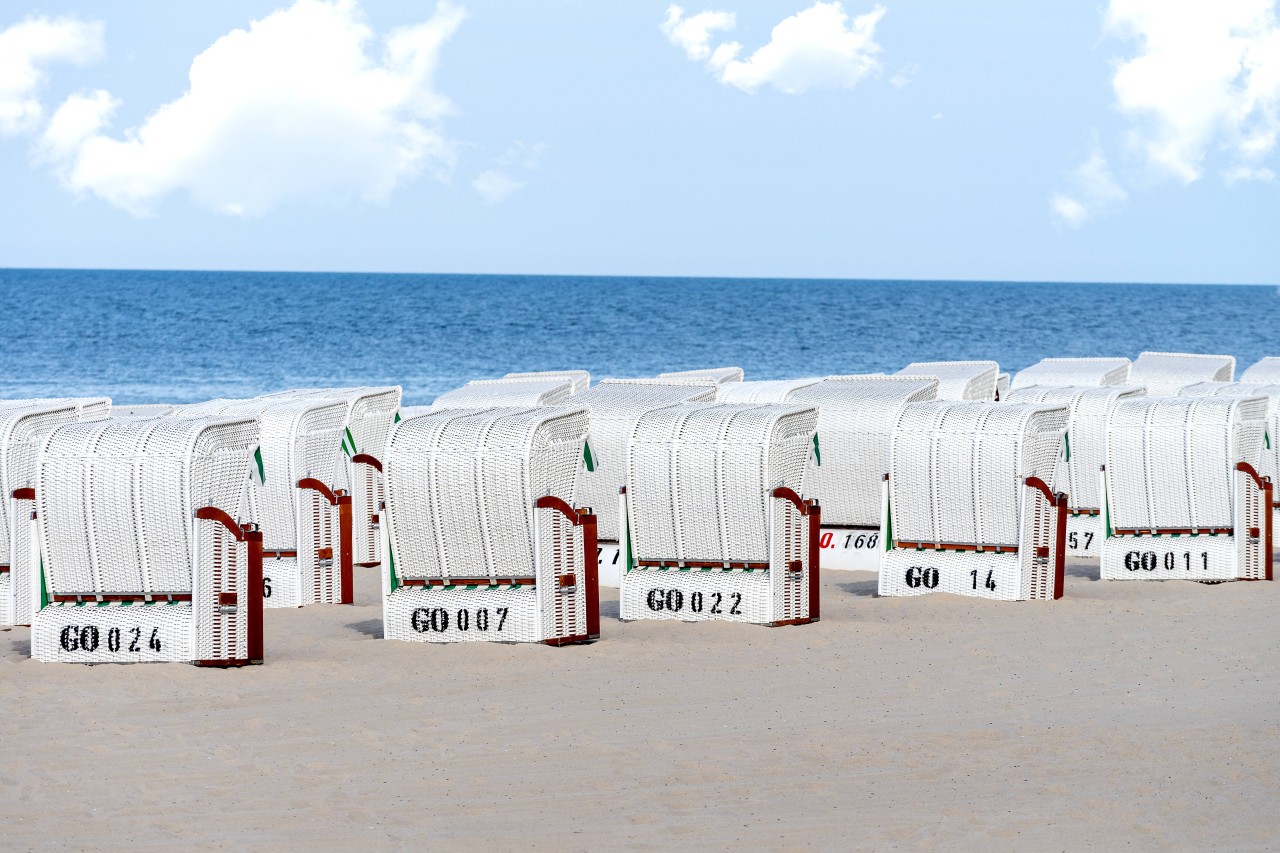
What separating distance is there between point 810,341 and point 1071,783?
70.1 meters

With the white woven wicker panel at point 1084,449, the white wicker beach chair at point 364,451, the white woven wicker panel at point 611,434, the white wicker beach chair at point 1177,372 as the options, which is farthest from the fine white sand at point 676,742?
the white wicker beach chair at point 1177,372

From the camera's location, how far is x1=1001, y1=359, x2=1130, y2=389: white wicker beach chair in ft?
66.8

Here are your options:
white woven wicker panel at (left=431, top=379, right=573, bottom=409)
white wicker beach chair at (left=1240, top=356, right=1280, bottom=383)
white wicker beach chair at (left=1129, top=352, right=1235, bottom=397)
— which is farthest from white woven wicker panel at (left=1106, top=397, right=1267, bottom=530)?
white wicker beach chair at (left=1240, top=356, right=1280, bottom=383)

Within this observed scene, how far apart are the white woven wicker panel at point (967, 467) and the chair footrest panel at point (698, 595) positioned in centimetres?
198

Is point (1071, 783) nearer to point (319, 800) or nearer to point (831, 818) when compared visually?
point (831, 818)

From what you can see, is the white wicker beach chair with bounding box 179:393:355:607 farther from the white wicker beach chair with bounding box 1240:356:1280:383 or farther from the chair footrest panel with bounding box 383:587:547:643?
the white wicker beach chair with bounding box 1240:356:1280:383

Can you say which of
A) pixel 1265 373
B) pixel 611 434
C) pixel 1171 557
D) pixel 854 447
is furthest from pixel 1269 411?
pixel 611 434

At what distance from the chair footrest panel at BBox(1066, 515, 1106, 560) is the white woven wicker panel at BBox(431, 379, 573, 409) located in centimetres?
484

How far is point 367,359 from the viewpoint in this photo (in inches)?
2495

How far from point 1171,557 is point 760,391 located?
4277 mm

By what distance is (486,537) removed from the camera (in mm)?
10695

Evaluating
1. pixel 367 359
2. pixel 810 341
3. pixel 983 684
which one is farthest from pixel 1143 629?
pixel 810 341

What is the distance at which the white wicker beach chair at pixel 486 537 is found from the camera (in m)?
10.6

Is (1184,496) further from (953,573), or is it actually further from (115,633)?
(115,633)
